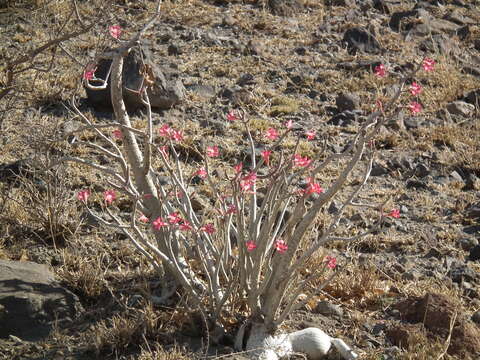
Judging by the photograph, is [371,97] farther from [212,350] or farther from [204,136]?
[212,350]

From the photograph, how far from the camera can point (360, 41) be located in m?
8.93

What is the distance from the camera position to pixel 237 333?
3.45 m

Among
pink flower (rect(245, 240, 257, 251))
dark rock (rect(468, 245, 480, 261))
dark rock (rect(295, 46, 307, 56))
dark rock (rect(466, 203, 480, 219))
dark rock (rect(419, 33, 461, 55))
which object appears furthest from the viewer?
dark rock (rect(419, 33, 461, 55))

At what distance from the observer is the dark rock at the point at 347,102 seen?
723cm

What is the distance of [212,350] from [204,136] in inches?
127

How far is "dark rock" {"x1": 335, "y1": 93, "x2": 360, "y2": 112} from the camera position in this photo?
7234 millimetres

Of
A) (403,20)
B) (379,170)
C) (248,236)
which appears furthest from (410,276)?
(403,20)

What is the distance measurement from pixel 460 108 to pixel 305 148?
198cm

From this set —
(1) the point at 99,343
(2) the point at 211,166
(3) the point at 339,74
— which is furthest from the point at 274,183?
(3) the point at 339,74

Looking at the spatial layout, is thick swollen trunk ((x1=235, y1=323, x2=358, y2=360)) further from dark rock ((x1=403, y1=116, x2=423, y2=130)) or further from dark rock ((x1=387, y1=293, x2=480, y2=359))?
dark rock ((x1=403, y1=116, x2=423, y2=130))

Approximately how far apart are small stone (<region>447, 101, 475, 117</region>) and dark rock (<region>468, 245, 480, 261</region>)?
8.83 feet

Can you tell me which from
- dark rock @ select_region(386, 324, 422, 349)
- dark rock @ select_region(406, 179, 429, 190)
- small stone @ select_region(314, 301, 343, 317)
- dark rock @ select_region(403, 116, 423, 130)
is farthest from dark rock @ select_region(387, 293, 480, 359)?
dark rock @ select_region(403, 116, 423, 130)

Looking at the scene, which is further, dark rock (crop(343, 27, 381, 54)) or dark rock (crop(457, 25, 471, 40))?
dark rock (crop(457, 25, 471, 40))

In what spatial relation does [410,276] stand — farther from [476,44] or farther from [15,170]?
[476,44]
